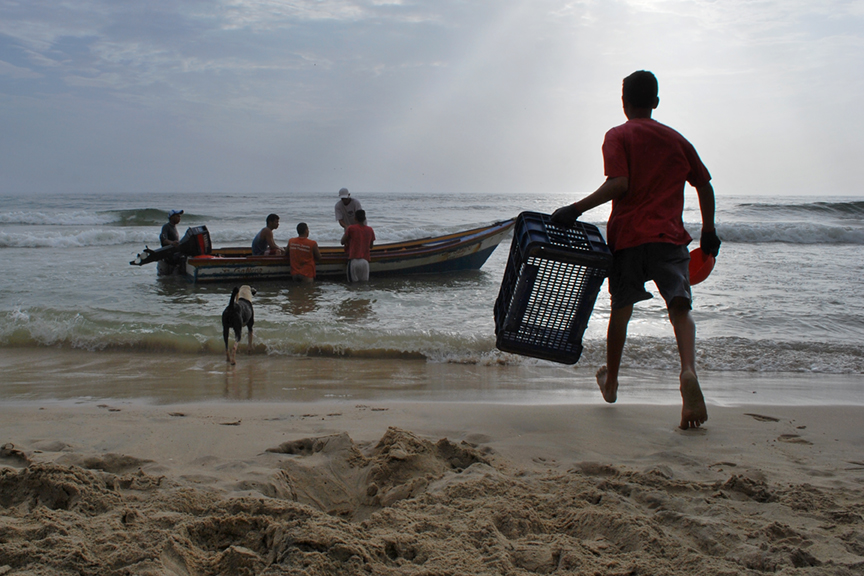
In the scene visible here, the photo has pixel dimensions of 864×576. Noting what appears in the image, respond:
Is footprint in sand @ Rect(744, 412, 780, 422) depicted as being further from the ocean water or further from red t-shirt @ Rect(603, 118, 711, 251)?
the ocean water

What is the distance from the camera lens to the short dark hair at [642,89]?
313cm

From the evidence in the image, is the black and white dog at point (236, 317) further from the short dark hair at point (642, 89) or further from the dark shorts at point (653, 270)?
the short dark hair at point (642, 89)

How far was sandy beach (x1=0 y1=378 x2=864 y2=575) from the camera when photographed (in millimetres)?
1699

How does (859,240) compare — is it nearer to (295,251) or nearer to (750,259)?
(750,259)

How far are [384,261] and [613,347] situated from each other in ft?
27.7

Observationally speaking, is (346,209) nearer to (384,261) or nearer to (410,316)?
(384,261)

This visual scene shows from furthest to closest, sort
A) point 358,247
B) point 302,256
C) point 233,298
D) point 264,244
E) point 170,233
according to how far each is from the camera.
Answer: point 264,244 < point 170,233 < point 358,247 < point 302,256 < point 233,298

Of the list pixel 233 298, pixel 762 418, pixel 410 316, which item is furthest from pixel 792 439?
pixel 410 316

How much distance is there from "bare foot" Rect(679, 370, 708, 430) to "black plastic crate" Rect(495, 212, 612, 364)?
59 centimetres

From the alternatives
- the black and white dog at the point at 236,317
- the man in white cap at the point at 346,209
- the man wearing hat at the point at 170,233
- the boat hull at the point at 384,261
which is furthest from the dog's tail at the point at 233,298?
the man wearing hat at the point at 170,233

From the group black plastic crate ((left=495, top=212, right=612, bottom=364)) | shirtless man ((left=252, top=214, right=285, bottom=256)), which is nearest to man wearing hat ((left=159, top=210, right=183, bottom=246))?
shirtless man ((left=252, top=214, right=285, bottom=256))

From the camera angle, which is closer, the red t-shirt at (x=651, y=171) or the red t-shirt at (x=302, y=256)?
the red t-shirt at (x=651, y=171)

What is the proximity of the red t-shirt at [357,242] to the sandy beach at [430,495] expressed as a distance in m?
7.54

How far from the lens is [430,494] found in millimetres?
2127
